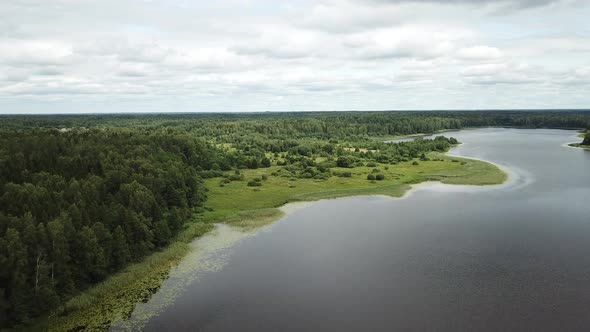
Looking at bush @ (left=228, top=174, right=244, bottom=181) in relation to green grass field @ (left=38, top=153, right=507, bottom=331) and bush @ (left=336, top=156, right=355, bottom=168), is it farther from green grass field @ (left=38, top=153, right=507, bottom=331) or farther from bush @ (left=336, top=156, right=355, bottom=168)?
bush @ (left=336, top=156, right=355, bottom=168)

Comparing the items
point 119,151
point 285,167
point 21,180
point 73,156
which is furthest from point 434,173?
point 21,180

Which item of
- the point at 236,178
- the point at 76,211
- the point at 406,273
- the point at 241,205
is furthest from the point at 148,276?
the point at 236,178

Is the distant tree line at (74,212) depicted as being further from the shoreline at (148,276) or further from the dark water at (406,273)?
the dark water at (406,273)

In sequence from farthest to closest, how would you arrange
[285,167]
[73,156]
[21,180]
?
1. [285,167]
2. [73,156]
3. [21,180]

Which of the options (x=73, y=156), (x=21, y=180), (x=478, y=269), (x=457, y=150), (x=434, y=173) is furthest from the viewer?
(x=457, y=150)

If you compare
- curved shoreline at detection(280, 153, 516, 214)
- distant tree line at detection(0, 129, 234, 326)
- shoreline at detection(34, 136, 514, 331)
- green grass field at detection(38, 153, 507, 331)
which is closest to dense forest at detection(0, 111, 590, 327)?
distant tree line at detection(0, 129, 234, 326)

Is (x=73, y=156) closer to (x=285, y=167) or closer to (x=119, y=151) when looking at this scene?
(x=119, y=151)

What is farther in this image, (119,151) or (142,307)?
(119,151)

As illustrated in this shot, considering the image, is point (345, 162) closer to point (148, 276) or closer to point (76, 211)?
point (148, 276)
